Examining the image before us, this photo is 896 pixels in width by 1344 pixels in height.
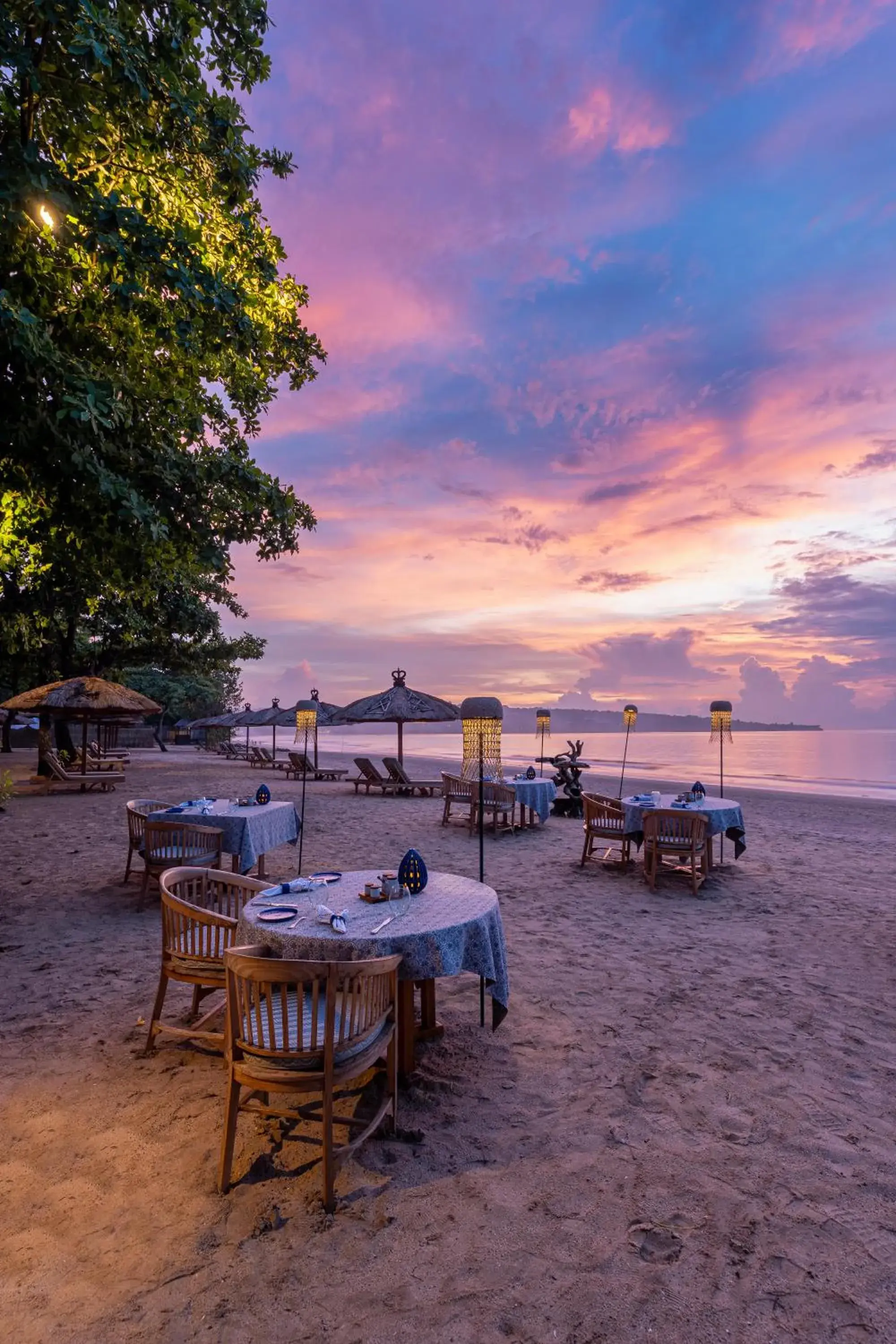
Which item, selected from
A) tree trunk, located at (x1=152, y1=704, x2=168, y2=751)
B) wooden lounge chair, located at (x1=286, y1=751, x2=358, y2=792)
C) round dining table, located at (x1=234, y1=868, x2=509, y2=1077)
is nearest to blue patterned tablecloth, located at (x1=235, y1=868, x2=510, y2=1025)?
round dining table, located at (x1=234, y1=868, x2=509, y2=1077)

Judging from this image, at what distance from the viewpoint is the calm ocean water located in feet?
98.4

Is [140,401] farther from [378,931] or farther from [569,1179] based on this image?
[569,1179]

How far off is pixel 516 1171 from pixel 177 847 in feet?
16.4

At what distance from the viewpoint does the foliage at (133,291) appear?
437 cm

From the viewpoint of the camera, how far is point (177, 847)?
262 inches

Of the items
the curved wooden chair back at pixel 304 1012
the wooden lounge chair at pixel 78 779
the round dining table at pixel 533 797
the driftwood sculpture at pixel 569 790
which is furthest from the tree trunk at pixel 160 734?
the curved wooden chair back at pixel 304 1012

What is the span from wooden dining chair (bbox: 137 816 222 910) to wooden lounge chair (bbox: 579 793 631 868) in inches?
190

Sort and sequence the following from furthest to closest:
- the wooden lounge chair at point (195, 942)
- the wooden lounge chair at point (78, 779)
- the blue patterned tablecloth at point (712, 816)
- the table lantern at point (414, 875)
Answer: the wooden lounge chair at point (78, 779) < the blue patterned tablecloth at point (712, 816) < the table lantern at point (414, 875) < the wooden lounge chair at point (195, 942)

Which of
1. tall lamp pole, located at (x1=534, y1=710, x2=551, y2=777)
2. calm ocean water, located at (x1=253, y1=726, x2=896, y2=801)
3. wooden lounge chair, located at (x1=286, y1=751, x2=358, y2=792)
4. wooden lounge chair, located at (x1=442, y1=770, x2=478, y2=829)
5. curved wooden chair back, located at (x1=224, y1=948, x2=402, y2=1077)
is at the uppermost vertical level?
tall lamp pole, located at (x1=534, y1=710, x2=551, y2=777)

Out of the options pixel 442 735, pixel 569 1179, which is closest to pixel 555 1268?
pixel 569 1179

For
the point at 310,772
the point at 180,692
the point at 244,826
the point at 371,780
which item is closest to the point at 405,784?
the point at 371,780

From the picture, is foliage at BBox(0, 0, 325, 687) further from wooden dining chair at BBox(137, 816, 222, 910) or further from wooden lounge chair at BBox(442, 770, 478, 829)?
wooden lounge chair at BBox(442, 770, 478, 829)

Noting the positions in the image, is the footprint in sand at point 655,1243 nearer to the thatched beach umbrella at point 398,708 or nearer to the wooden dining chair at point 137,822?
the wooden dining chair at point 137,822

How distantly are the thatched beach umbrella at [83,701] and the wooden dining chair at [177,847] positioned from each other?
9.79 meters
